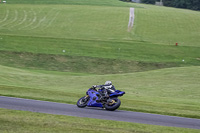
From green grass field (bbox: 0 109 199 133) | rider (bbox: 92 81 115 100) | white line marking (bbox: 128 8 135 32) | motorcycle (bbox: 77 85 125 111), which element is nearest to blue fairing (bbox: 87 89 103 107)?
motorcycle (bbox: 77 85 125 111)

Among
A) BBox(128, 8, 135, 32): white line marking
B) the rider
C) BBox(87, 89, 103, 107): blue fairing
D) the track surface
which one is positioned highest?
BBox(128, 8, 135, 32): white line marking

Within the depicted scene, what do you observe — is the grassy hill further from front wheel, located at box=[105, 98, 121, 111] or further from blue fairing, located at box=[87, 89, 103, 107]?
blue fairing, located at box=[87, 89, 103, 107]

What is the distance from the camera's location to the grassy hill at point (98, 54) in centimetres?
2370

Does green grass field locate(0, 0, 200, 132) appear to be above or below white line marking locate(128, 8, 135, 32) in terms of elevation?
below

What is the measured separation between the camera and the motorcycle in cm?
1662

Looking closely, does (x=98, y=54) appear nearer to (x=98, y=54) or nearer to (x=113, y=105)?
(x=98, y=54)

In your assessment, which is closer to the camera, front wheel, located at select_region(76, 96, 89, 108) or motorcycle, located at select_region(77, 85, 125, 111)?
motorcycle, located at select_region(77, 85, 125, 111)

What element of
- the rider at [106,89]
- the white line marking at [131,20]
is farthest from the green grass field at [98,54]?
the rider at [106,89]

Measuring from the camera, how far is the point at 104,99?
17.0 meters

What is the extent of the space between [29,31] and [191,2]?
96.0 m

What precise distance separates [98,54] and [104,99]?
34.6 m

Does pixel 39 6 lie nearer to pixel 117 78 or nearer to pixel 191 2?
pixel 117 78

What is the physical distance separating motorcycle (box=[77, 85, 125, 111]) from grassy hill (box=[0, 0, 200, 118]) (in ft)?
4.54

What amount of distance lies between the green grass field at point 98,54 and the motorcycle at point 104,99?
147 cm
